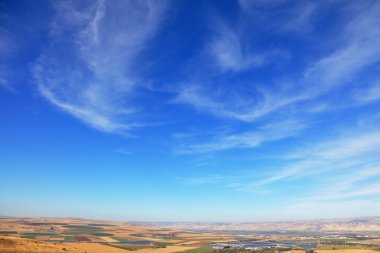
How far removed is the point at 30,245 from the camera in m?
60.7

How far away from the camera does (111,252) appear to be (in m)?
100

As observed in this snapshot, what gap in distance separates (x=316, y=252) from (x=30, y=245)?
101309mm

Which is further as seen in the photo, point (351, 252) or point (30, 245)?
point (351, 252)

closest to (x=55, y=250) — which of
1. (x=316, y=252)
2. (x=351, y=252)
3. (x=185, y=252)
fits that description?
(x=185, y=252)

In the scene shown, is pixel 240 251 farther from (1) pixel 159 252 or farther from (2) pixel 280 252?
(1) pixel 159 252

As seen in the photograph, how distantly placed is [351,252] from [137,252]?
80.0 metres

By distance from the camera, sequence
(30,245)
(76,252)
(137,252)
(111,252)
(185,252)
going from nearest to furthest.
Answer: (30,245) < (76,252) < (111,252) < (137,252) < (185,252)

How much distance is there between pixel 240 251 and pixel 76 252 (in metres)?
77.2

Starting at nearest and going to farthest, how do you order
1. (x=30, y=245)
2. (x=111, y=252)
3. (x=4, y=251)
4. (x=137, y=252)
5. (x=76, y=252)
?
(x=4, y=251) → (x=30, y=245) → (x=76, y=252) → (x=111, y=252) → (x=137, y=252)

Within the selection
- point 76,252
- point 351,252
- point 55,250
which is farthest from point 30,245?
point 351,252

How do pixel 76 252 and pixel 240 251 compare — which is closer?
pixel 76 252

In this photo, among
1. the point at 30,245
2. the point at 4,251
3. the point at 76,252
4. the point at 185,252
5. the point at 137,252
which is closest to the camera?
the point at 4,251

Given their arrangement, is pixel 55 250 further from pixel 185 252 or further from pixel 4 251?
pixel 185 252

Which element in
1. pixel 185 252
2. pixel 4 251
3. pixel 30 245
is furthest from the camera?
pixel 185 252
